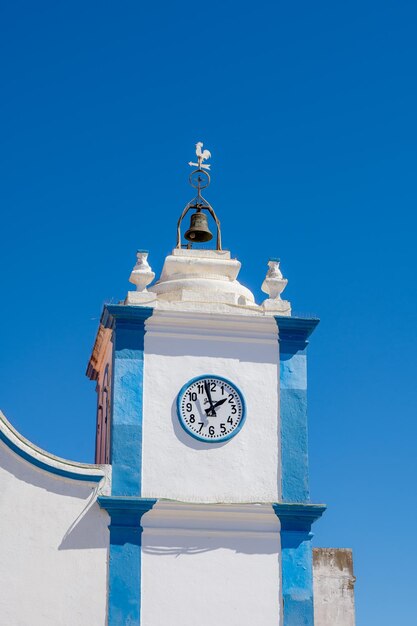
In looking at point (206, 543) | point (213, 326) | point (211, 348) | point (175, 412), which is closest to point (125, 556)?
point (206, 543)

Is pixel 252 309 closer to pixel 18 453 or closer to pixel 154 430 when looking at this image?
pixel 154 430

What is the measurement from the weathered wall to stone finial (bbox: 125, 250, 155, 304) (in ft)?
16.2

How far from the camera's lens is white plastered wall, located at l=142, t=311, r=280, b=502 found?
20719 mm

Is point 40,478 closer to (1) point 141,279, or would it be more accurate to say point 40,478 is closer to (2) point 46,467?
(2) point 46,467

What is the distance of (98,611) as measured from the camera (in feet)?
65.1

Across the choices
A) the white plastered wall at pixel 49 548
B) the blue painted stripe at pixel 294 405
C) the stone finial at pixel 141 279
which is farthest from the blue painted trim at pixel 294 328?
the white plastered wall at pixel 49 548

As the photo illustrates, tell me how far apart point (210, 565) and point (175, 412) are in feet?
7.39

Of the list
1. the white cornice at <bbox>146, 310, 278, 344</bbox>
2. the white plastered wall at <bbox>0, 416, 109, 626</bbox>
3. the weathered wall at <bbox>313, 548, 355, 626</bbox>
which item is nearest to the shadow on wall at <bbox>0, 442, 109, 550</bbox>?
the white plastered wall at <bbox>0, 416, 109, 626</bbox>

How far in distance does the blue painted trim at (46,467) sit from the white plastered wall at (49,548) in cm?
5

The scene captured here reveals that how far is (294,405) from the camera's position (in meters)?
21.4

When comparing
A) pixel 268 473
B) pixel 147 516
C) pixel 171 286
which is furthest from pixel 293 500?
pixel 171 286

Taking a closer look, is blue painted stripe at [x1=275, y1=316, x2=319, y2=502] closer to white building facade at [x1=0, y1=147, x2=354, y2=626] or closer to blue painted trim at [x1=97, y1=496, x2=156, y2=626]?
white building facade at [x1=0, y1=147, x2=354, y2=626]

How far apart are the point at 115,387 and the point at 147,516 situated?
1913 mm

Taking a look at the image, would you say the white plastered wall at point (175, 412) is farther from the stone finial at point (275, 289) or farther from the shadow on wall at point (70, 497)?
the shadow on wall at point (70, 497)
